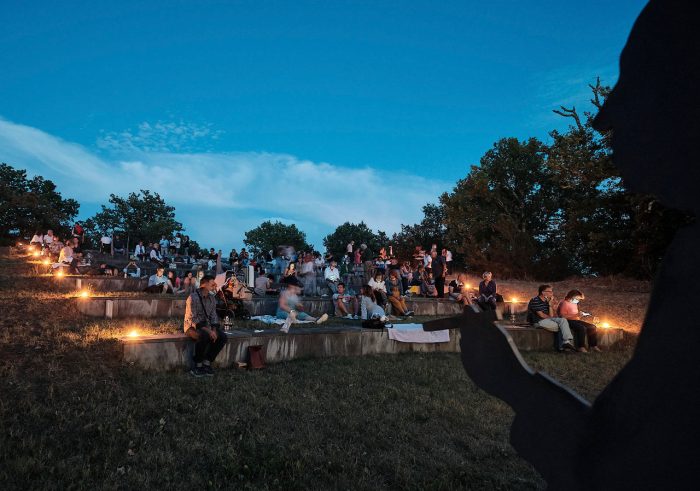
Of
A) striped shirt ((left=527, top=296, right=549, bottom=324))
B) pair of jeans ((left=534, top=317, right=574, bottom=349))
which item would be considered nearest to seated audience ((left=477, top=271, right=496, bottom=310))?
striped shirt ((left=527, top=296, right=549, bottom=324))

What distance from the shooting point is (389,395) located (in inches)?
253

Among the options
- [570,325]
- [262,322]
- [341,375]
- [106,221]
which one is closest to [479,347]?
[341,375]

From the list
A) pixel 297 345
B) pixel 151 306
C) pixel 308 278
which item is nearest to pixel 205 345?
pixel 297 345

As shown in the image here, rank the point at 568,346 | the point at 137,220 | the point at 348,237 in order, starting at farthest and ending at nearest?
the point at 348,237, the point at 137,220, the point at 568,346

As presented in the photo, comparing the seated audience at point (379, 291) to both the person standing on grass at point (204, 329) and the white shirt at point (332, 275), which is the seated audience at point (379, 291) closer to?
the white shirt at point (332, 275)

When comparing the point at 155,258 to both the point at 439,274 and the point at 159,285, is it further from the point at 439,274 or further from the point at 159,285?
the point at 439,274

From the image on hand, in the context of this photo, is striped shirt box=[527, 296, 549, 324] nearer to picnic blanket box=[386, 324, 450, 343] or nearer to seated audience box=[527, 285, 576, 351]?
seated audience box=[527, 285, 576, 351]

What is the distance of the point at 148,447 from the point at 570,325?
34.8 feet

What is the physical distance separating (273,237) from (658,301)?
61.1m

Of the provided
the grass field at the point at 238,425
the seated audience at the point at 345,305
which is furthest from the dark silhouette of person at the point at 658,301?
the seated audience at the point at 345,305

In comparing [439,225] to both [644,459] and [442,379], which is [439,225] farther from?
[644,459]

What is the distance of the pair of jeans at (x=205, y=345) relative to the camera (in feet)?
23.5

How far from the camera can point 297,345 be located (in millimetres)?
8617

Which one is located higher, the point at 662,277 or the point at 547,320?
Result: the point at 662,277
